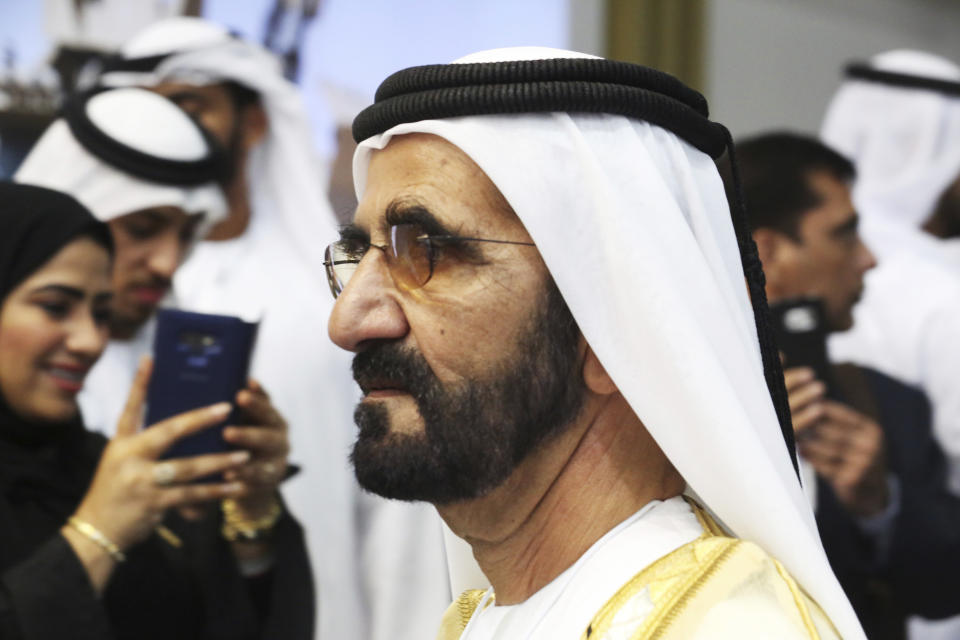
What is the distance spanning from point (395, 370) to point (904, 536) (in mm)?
3432

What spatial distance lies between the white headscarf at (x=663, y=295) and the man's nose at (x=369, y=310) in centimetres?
23

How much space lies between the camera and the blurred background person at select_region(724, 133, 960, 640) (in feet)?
13.6

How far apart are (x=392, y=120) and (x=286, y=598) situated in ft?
6.12

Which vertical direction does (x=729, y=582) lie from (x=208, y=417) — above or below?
above

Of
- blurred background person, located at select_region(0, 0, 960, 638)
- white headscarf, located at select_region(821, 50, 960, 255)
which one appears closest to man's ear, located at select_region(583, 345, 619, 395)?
blurred background person, located at select_region(0, 0, 960, 638)

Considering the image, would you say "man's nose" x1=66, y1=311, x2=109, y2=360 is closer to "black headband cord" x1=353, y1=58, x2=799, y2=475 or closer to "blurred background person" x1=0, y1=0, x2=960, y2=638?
"blurred background person" x1=0, y1=0, x2=960, y2=638

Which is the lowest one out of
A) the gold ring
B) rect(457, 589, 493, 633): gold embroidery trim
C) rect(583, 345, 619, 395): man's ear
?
the gold ring

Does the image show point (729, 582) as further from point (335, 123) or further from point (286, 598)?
point (335, 123)

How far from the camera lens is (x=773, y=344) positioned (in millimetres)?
1726

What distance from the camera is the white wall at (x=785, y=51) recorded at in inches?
238

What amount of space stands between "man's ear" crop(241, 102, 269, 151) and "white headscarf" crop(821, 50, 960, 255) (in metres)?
3.13

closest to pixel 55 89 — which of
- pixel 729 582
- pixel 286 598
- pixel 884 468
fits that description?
pixel 286 598

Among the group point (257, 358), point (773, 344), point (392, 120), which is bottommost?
point (257, 358)

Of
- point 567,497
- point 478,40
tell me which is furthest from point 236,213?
point 567,497
